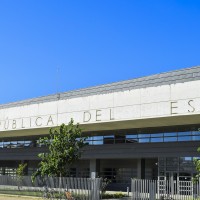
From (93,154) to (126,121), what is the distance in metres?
13.7

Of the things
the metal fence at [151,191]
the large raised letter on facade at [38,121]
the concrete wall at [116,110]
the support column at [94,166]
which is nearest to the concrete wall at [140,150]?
the support column at [94,166]

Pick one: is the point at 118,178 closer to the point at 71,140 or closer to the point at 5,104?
the point at 5,104

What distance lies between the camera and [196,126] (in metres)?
39.2

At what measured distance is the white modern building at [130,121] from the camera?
32188 mm

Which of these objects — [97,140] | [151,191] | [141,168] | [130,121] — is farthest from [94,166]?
[151,191]

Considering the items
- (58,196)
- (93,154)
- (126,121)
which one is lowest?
(58,196)

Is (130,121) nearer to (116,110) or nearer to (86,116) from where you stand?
(116,110)

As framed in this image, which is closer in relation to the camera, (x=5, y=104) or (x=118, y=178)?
(x=5, y=104)

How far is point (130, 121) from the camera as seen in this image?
35.0 metres

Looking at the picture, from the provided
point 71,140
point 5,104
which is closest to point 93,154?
point 5,104

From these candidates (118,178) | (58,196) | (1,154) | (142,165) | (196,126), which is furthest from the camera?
(1,154)

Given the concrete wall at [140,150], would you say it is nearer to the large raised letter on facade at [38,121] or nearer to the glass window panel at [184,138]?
the glass window panel at [184,138]

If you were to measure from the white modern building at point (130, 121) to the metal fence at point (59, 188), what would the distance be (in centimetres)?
625

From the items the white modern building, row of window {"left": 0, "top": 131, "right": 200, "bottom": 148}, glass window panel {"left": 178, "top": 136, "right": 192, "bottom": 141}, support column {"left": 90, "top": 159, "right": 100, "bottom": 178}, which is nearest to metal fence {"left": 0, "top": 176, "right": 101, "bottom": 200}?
the white modern building
